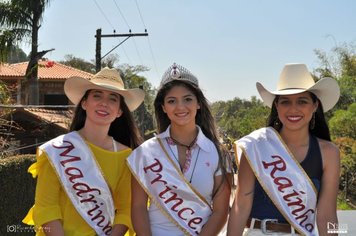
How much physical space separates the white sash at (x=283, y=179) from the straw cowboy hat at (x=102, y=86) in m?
0.80

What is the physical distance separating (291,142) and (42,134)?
569 inches

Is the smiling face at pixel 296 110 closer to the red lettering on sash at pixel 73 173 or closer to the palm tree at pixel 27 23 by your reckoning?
the red lettering on sash at pixel 73 173

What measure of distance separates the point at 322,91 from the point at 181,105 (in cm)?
86

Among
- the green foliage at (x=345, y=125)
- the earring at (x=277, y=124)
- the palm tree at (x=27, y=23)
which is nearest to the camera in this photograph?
the earring at (x=277, y=124)

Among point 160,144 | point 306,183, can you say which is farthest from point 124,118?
point 306,183

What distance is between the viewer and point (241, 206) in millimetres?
2658

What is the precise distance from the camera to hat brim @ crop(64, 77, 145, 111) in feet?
9.64

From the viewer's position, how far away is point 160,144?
2871 millimetres

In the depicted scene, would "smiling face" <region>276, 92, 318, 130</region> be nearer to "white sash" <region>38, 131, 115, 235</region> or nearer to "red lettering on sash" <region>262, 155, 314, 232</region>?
"red lettering on sash" <region>262, 155, 314, 232</region>

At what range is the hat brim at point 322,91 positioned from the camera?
9.05 feet

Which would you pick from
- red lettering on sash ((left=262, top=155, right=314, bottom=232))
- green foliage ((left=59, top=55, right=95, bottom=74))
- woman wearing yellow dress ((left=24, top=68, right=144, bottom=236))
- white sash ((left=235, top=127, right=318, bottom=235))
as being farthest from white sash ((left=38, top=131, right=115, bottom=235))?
green foliage ((left=59, top=55, right=95, bottom=74))

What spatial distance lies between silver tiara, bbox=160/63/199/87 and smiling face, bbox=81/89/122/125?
1.10ft

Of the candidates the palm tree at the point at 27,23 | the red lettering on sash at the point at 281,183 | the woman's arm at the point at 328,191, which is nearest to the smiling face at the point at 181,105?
the red lettering on sash at the point at 281,183

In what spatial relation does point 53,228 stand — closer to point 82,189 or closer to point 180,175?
point 82,189
